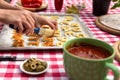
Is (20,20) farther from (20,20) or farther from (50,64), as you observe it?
(50,64)

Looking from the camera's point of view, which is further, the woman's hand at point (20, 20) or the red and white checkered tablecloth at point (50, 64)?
the woman's hand at point (20, 20)

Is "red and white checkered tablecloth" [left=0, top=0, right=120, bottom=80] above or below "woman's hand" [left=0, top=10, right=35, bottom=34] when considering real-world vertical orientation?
below

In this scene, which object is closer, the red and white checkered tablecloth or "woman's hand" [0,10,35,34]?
the red and white checkered tablecloth

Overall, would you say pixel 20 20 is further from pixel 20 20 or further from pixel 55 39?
pixel 55 39

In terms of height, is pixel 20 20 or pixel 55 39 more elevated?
pixel 20 20

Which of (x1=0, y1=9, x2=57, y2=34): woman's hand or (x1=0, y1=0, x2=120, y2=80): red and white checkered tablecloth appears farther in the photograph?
(x1=0, y1=9, x2=57, y2=34): woman's hand

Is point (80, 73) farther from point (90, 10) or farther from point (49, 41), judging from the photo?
point (90, 10)

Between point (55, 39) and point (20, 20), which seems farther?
point (55, 39)

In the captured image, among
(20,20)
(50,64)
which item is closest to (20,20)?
(20,20)

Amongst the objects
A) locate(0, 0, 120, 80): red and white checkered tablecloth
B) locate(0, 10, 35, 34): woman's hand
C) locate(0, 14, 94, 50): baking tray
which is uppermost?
locate(0, 10, 35, 34): woman's hand

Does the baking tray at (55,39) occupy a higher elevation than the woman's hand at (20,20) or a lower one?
lower

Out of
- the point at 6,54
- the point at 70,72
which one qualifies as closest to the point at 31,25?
the point at 6,54

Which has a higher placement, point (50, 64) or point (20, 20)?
point (20, 20)

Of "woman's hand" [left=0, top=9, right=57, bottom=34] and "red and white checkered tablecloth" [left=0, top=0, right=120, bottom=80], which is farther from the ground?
"woman's hand" [left=0, top=9, right=57, bottom=34]
